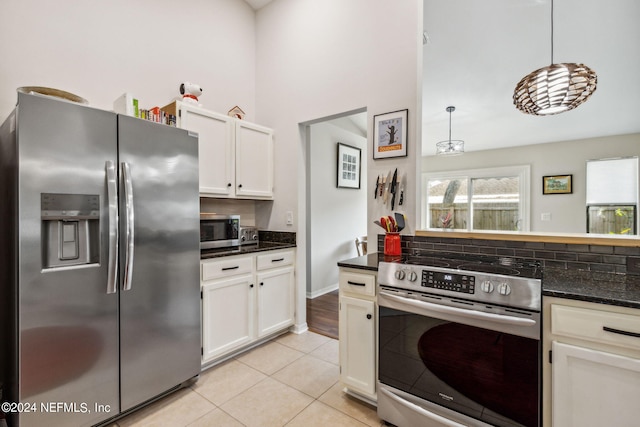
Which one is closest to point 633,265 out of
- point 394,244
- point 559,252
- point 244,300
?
point 559,252

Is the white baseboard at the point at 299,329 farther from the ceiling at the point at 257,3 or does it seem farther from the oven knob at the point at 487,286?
the ceiling at the point at 257,3

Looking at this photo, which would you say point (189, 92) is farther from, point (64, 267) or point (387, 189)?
point (387, 189)

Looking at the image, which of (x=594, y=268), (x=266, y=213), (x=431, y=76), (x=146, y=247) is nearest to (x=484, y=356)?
(x=594, y=268)

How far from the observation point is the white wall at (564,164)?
5.28 metres

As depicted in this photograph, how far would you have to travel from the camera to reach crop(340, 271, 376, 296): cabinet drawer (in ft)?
5.86

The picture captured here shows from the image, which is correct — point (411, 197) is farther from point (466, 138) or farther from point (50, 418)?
point (466, 138)

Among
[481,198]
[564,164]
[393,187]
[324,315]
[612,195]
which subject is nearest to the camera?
[393,187]

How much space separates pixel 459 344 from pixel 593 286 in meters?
0.64

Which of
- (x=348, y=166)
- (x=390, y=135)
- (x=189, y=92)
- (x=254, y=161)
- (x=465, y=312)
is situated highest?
(x=189, y=92)

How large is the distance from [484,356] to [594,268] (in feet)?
2.76

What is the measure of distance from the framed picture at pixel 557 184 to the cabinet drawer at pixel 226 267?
240 inches

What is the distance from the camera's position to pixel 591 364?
117 cm

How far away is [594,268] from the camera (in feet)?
5.19

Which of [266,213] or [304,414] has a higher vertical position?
[266,213]
